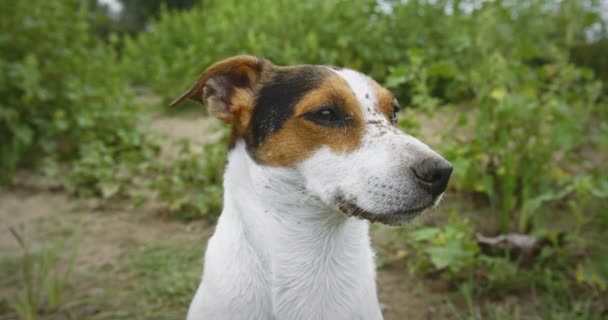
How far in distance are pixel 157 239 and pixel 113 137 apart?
171cm

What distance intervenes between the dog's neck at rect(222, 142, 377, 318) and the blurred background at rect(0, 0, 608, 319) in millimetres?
933

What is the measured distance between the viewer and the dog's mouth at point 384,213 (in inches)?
74.4

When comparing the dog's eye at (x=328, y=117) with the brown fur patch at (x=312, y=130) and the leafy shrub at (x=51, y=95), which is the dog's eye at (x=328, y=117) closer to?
the brown fur patch at (x=312, y=130)

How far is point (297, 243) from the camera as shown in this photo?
7.04 ft

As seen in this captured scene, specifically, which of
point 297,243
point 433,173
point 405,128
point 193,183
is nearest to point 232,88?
point 297,243

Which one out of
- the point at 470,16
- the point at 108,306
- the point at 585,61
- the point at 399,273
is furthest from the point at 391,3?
the point at 108,306

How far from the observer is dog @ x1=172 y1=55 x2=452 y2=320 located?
1984 mm

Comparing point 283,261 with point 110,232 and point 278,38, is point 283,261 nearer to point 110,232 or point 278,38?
point 110,232

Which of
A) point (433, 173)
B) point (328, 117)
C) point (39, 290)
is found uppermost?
point (328, 117)

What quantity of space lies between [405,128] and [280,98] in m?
1.48

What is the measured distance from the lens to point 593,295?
2889 mm

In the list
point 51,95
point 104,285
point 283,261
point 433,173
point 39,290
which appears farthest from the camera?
point 51,95

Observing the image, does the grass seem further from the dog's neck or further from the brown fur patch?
the brown fur patch

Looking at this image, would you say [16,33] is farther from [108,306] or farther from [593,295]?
[593,295]
